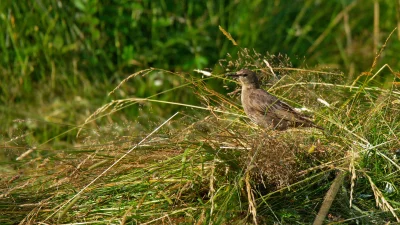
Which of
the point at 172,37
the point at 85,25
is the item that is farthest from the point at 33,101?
the point at 172,37

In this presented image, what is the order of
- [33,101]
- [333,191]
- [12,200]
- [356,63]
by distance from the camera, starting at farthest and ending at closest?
1. [356,63]
2. [33,101]
3. [12,200]
4. [333,191]

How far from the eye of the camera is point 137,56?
7969 mm

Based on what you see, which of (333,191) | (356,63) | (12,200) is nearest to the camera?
(333,191)

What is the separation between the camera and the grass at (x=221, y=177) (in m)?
4.27

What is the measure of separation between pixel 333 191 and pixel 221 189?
1.87 ft

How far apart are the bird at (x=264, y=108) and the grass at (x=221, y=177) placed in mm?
229

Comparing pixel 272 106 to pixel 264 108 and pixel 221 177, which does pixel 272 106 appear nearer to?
pixel 264 108

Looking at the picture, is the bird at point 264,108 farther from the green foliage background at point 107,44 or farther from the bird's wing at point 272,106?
the green foliage background at point 107,44

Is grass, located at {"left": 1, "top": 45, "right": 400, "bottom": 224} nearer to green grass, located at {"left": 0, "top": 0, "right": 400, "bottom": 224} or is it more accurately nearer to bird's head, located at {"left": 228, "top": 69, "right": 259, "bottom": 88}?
green grass, located at {"left": 0, "top": 0, "right": 400, "bottom": 224}

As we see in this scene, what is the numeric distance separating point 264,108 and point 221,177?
3.43 ft

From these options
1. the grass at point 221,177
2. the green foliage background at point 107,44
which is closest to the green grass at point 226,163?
the grass at point 221,177

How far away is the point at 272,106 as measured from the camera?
17.5 ft

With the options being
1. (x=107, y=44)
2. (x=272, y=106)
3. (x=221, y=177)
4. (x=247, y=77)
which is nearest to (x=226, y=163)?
(x=221, y=177)

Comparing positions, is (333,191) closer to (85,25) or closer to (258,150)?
(258,150)
